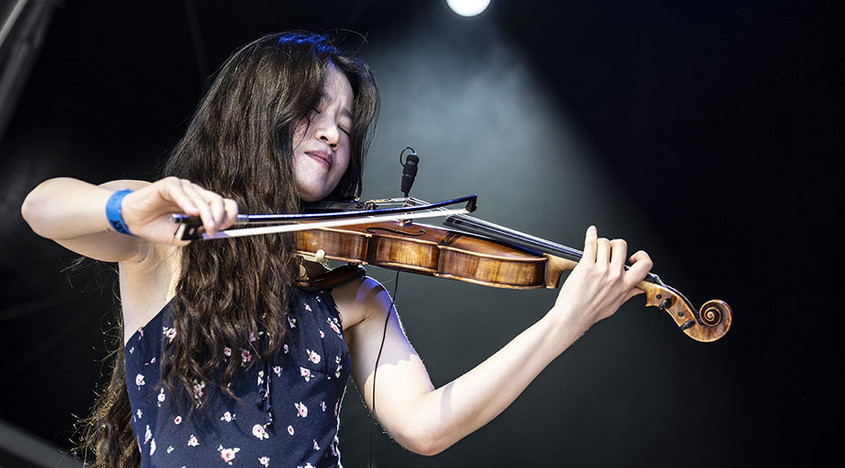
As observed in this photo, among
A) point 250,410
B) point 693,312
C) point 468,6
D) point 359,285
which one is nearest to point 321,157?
point 359,285

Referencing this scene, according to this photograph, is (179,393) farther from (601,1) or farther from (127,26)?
(601,1)

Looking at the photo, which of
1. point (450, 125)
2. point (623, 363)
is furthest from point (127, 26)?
point (623, 363)

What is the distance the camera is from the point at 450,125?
2.80 meters

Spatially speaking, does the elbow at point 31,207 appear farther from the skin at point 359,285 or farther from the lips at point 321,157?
the lips at point 321,157

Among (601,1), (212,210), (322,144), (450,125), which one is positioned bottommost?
(212,210)

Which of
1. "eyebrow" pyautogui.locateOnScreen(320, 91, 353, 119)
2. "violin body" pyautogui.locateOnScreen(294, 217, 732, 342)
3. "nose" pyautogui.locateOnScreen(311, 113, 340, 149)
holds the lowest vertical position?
"violin body" pyautogui.locateOnScreen(294, 217, 732, 342)

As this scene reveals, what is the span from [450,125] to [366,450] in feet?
4.60

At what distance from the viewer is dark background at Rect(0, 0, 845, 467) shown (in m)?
2.30

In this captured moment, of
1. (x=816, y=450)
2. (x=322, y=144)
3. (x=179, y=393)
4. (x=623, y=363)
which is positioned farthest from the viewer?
(x=623, y=363)

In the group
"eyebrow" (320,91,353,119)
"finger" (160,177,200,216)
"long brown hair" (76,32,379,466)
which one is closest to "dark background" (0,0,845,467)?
"long brown hair" (76,32,379,466)

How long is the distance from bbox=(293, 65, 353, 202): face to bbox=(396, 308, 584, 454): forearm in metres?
→ 0.50

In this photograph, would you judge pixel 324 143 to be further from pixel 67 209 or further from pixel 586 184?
pixel 586 184

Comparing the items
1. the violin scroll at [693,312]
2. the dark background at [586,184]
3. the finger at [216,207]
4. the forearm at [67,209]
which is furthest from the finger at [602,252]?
the dark background at [586,184]

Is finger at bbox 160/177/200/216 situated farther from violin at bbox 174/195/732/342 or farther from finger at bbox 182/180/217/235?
violin at bbox 174/195/732/342
